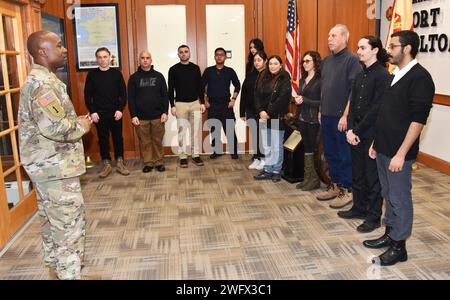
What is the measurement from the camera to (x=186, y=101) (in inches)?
221

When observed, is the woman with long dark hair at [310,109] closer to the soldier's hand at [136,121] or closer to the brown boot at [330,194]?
the brown boot at [330,194]

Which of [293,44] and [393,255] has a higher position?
[293,44]

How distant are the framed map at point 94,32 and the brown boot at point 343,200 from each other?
11.8 feet

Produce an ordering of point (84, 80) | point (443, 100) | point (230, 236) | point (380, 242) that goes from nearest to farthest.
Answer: point (380, 242)
point (230, 236)
point (443, 100)
point (84, 80)

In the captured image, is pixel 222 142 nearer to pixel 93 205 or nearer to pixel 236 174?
pixel 236 174

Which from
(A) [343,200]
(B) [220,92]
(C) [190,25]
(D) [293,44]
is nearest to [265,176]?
(A) [343,200]

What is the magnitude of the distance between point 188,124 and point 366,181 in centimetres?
283

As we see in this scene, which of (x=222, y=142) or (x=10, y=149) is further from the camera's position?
(x=222, y=142)

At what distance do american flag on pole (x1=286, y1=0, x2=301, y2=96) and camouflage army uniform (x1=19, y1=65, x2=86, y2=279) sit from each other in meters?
3.73

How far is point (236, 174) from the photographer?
17.1 feet

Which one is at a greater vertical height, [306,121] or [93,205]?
[306,121]

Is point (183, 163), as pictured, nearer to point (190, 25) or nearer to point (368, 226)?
point (190, 25)

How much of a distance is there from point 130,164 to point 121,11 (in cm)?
210
